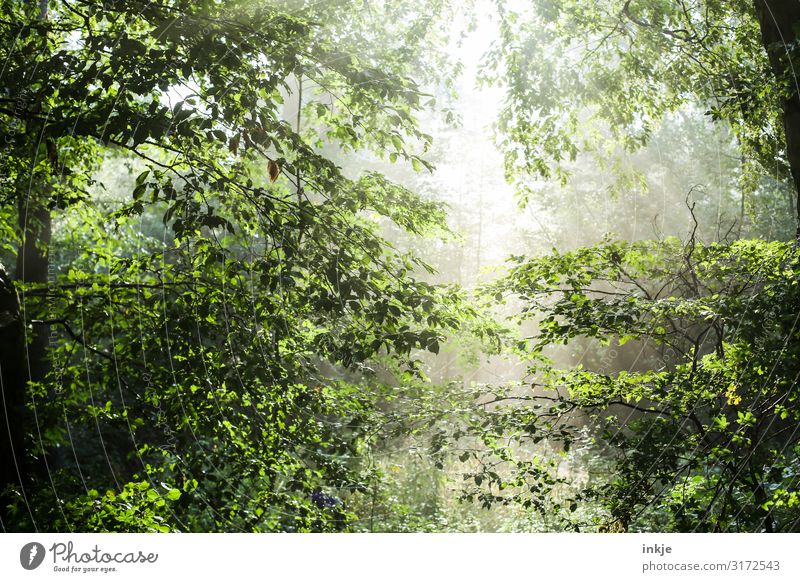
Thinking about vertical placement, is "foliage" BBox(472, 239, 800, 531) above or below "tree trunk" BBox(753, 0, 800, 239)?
below

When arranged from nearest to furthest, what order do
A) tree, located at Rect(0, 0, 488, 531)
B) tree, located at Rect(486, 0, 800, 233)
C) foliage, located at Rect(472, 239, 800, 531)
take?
tree, located at Rect(0, 0, 488, 531), foliage, located at Rect(472, 239, 800, 531), tree, located at Rect(486, 0, 800, 233)

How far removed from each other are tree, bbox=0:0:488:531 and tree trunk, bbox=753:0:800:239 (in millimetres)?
1217

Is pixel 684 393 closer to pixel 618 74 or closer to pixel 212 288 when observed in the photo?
pixel 618 74

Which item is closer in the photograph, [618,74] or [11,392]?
[11,392]

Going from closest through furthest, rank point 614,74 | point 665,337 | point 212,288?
point 212,288
point 665,337
point 614,74

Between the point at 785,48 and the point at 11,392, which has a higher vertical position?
the point at 785,48

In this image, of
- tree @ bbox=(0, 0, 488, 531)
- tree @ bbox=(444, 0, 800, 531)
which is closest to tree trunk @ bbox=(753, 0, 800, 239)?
tree @ bbox=(444, 0, 800, 531)

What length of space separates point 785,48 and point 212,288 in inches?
79.4

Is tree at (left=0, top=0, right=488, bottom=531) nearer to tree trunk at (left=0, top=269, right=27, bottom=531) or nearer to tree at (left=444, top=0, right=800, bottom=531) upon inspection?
tree trunk at (left=0, top=269, right=27, bottom=531)

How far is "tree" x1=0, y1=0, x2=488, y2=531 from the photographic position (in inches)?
73.7

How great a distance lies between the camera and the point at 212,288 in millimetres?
2072

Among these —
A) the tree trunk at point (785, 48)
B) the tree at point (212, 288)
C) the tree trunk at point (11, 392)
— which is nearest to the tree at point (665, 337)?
the tree trunk at point (785, 48)

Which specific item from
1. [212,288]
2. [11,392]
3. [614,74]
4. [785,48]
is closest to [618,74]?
[614,74]
